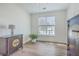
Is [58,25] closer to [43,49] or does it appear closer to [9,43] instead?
[43,49]

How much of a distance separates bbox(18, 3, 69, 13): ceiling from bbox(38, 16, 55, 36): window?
0.60ft

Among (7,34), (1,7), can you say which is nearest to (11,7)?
(1,7)

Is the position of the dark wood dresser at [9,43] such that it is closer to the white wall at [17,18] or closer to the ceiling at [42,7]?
the white wall at [17,18]

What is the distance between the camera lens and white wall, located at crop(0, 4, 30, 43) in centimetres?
197

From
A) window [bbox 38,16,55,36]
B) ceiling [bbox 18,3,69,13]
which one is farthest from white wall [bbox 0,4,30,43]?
window [bbox 38,16,55,36]

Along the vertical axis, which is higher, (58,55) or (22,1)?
(22,1)

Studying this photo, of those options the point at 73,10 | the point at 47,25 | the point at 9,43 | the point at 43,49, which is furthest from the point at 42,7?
the point at 9,43

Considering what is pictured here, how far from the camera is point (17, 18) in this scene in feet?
6.79

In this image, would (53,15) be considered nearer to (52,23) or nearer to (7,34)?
(52,23)

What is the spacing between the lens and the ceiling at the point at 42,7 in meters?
1.88

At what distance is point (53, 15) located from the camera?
2.00 metres

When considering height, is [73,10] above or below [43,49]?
above

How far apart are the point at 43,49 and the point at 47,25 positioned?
51 cm

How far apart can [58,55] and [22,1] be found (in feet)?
4.06
